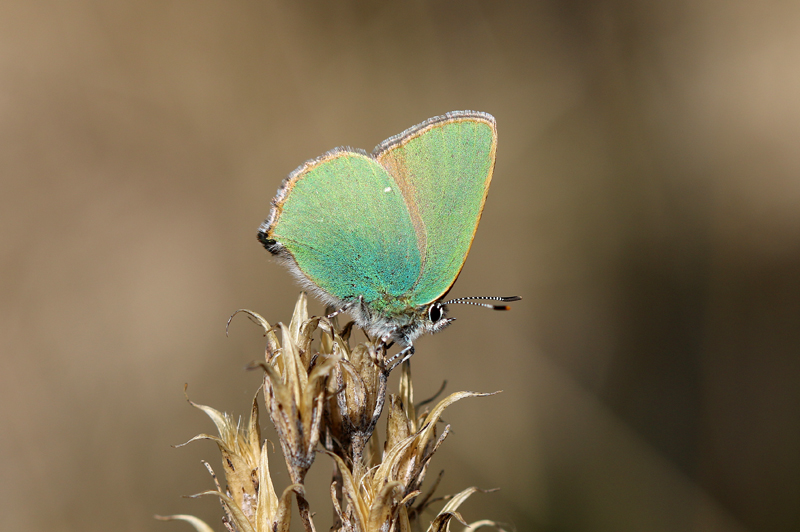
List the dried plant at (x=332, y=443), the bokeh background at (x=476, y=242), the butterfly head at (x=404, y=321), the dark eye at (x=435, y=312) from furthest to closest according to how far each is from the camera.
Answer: the bokeh background at (x=476, y=242) < the dark eye at (x=435, y=312) < the butterfly head at (x=404, y=321) < the dried plant at (x=332, y=443)

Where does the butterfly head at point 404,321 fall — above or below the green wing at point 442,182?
below

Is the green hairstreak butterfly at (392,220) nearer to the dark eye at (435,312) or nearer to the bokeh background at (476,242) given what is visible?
the dark eye at (435,312)

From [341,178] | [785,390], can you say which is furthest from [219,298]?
[785,390]

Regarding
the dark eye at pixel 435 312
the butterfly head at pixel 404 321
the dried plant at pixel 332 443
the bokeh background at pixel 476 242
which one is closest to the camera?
the dried plant at pixel 332 443

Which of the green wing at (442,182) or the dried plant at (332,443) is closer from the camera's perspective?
the dried plant at (332,443)

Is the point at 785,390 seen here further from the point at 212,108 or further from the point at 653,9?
the point at 212,108

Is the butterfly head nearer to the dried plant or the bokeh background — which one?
the dried plant

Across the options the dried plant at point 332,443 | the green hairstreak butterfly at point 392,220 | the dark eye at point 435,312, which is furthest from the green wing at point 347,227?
the dried plant at point 332,443

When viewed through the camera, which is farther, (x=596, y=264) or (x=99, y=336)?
(x=596, y=264)
